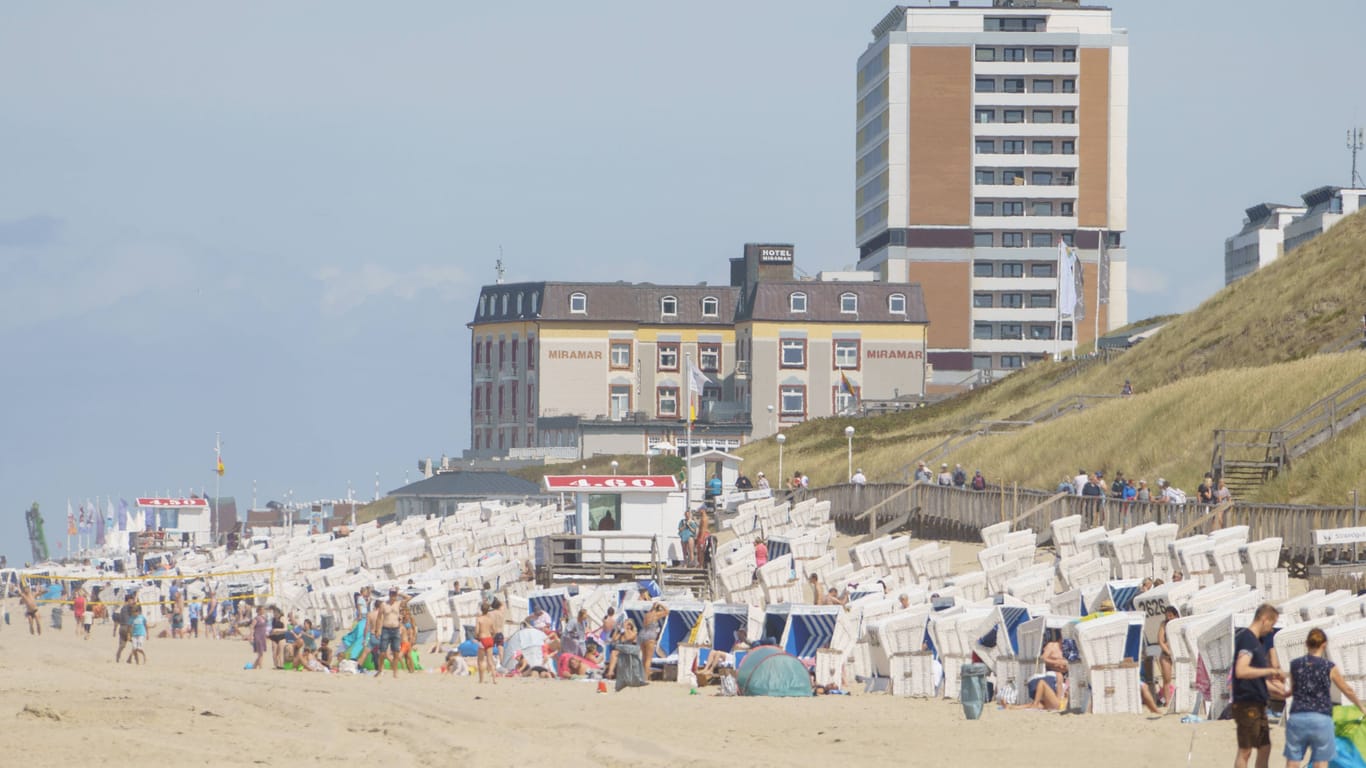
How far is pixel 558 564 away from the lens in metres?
37.3

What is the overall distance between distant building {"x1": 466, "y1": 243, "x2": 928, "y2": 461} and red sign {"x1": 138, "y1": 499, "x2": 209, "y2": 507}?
14.5 m

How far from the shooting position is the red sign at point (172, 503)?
9475cm

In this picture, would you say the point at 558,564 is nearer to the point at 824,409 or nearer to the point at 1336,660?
the point at 1336,660

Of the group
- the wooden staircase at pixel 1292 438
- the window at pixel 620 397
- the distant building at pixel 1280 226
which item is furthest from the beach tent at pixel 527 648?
the distant building at pixel 1280 226

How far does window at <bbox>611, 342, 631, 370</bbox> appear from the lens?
325 feet

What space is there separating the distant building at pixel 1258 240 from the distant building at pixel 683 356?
2611 inches

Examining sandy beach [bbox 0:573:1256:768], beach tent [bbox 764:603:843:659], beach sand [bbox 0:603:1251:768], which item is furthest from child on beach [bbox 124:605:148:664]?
beach tent [bbox 764:603:843:659]

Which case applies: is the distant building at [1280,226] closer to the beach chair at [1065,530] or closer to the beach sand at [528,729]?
the beach chair at [1065,530]

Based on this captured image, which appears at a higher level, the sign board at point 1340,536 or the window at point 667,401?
the window at point 667,401

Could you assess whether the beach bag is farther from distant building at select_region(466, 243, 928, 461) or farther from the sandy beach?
distant building at select_region(466, 243, 928, 461)

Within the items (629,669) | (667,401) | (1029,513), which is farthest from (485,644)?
(667,401)

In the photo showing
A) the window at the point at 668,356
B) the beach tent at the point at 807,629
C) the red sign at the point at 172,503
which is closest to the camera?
the beach tent at the point at 807,629

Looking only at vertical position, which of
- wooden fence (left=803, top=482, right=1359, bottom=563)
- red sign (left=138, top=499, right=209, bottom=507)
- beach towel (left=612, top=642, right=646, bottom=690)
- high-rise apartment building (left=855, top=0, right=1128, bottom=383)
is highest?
high-rise apartment building (left=855, top=0, right=1128, bottom=383)

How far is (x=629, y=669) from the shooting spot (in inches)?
955
